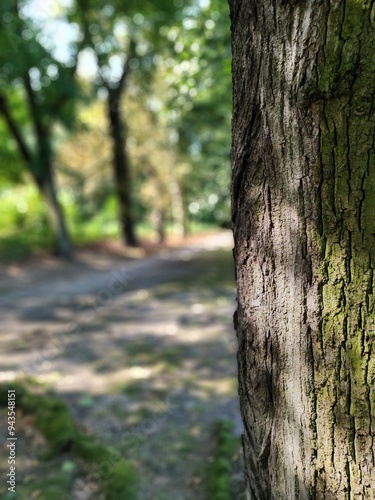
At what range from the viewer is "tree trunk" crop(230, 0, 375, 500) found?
1214mm

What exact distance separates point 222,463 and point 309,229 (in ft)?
8.26

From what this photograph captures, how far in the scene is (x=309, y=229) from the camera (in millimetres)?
1314

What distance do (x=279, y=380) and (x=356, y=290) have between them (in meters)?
0.40

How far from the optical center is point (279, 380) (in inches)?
57.2

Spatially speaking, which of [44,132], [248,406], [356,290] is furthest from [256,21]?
[44,132]

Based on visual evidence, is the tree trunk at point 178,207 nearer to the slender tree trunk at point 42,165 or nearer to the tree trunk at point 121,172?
the tree trunk at point 121,172

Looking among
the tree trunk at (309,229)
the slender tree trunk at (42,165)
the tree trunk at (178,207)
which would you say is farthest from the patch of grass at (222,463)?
the tree trunk at (178,207)

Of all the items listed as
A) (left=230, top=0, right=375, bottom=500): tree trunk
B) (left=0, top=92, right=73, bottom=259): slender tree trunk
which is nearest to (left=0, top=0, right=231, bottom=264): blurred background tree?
(left=0, top=92, right=73, bottom=259): slender tree trunk

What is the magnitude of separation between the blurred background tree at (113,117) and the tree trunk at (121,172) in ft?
0.13

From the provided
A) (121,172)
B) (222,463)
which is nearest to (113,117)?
(121,172)

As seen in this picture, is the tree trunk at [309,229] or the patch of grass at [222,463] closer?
the tree trunk at [309,229]

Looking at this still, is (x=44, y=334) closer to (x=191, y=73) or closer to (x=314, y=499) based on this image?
(x=191, y=73)

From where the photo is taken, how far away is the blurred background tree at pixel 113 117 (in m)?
6.96

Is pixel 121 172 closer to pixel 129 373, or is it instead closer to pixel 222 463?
pixel 129 373
